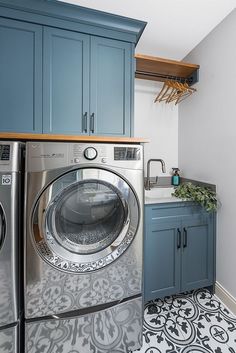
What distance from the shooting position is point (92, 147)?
1.09 meters

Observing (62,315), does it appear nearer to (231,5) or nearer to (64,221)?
(64,221)

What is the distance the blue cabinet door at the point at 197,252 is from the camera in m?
1.69

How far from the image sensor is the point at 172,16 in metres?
1.59

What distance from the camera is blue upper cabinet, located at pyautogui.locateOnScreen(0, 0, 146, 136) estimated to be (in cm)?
136

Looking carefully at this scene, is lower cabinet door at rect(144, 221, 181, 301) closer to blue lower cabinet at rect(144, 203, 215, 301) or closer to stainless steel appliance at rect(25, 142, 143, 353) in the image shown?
blue lower cabinet at rect(144, 203, 215, 301)

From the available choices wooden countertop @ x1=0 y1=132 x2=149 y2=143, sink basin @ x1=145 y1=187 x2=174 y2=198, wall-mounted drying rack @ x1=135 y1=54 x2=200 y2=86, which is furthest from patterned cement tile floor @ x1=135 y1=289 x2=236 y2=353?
wall-mounted drying rack @ x1=135 y1=54 x2=200 y2=86

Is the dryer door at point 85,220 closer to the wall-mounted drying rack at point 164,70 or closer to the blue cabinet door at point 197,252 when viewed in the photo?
the blue cabinet door at point 197,252

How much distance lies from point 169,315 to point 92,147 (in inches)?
59.2

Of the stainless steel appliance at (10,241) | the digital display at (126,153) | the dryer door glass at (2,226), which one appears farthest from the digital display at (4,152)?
the digital display at (126,153)

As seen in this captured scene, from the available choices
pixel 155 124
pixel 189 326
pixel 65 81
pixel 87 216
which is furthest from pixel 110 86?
pixel 189 326

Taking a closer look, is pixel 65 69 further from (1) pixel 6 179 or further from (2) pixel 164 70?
(2) pixel 164 70

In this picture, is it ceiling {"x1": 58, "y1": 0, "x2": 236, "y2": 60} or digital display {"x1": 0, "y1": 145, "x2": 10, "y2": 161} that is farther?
ceiling {"x1": 58, "y1": 0, "x2": 236, "y2": 60}

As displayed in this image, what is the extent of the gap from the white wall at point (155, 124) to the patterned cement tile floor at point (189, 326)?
134cm

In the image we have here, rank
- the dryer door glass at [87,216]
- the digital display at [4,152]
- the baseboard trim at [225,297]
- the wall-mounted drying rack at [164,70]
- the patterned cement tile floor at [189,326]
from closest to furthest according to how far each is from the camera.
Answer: the digital display at [4,152], the dryer door glass at [87,216], the patterned cement tile floor at [189,326], the baseboard trim at [225,297], the wall-mounted drying rack at [164,70]
